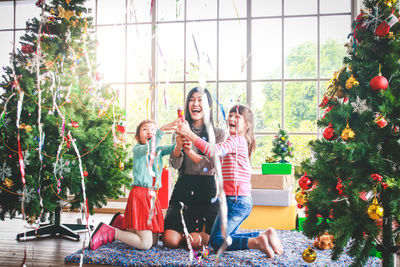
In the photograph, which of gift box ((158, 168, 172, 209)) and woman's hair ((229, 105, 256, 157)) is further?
gift box ((158, 168, 172, 209))

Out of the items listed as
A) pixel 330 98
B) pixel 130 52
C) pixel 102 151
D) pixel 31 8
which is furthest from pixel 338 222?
pixel 31 8

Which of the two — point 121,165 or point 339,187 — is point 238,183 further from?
point 121,165

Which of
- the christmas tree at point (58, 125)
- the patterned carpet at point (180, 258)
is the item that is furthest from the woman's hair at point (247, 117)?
the christmas tree at point (58, 125)

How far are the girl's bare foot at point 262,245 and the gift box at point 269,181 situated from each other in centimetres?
113

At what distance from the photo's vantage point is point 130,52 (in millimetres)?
4344

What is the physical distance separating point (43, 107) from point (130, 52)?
6.66 ft

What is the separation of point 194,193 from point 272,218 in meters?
1.07

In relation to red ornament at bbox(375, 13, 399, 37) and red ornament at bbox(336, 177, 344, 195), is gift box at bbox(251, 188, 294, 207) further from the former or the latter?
red ornament at bbox(375, 13, 399, 37)

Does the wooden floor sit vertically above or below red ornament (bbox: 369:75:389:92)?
below

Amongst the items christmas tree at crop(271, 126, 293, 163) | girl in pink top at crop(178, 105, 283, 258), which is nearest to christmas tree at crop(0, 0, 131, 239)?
girl in pink top at crop(178, 105, 283, 258)

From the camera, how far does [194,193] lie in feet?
7.77

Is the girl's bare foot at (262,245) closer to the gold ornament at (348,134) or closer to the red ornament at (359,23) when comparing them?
the gold ornament at (348,134)

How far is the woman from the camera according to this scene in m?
2.30

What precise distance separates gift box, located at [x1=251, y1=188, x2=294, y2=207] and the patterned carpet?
84cm
